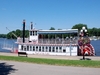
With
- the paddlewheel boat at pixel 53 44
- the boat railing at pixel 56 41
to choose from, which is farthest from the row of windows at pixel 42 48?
the boat railing at pixel 56 41

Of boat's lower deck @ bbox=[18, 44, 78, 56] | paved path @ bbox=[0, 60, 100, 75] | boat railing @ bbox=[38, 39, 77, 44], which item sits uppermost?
boat railing @ bbox=[38, 39, 77, 44]

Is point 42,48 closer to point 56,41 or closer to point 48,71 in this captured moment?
point 56,41

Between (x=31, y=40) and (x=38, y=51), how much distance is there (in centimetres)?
438

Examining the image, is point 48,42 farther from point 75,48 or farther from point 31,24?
point 31,24

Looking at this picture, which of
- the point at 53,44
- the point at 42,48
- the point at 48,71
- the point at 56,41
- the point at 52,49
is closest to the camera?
the point at 48,71

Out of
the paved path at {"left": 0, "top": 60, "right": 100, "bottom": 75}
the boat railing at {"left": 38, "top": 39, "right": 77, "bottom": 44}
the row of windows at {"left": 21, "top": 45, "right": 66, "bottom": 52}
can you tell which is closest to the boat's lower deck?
the row of windows at {"left": 21, "top": 45, "right": 66, "bottom": 52}

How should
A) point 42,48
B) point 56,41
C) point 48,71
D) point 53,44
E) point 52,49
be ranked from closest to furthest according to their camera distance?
point 48,71
point 53,44
point 52,49
point 56,41
point 42,48

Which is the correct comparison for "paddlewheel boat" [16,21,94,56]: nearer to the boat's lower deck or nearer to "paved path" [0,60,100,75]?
the boat's lower deck

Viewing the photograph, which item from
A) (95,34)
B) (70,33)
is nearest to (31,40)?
(70,33)

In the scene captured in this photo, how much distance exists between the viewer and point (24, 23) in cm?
4784

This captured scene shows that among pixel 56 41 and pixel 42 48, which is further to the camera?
pixel 42 48

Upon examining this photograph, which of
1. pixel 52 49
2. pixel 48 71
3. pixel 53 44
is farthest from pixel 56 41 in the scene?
pixel 48 71

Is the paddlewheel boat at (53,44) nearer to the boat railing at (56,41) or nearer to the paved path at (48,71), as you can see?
the boat railing at (56,41)

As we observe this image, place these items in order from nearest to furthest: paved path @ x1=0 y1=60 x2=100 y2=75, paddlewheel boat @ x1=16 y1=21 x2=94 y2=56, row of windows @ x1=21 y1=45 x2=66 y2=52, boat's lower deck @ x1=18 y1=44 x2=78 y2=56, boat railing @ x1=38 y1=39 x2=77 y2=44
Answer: paved path @ x1=0 y1=60 x2=100 y2=75
boat's lower deck @ x1=18 y1=44 x2=78 y2=56
paddlewheel boat @ x1=16 y1=21 x2=94 y2=56
boat railing @ x1=38 y1=39 x2=77 y2=44
row of windows @ x1=21 y1=45 x2=66 y2=52
